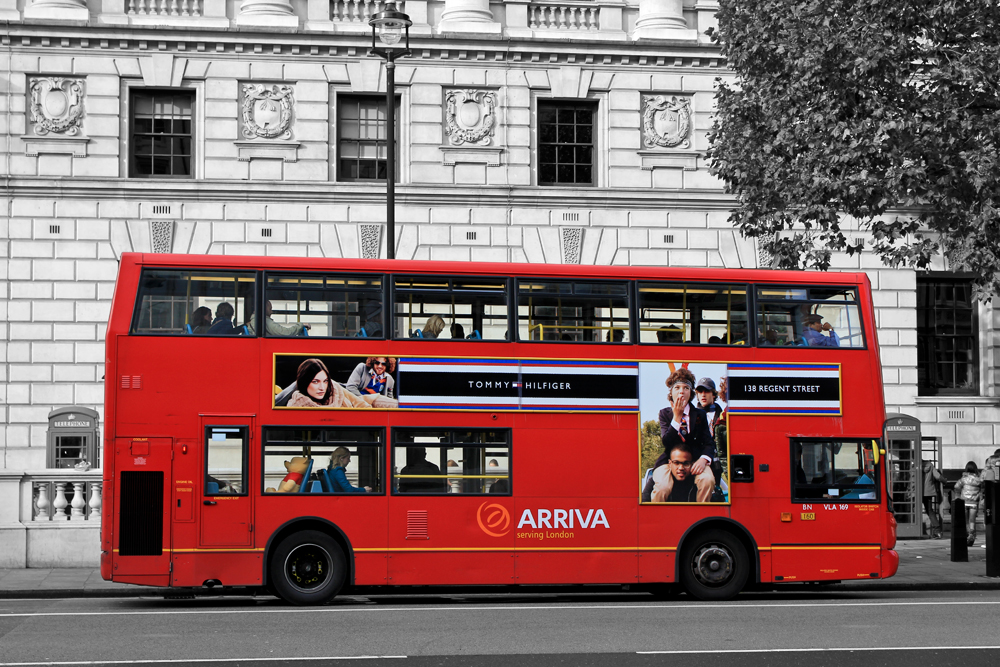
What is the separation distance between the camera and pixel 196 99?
80.7ft

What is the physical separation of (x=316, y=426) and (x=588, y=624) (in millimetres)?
3959

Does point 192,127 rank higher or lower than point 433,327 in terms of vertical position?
higher

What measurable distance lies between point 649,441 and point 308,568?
4205 millimetres

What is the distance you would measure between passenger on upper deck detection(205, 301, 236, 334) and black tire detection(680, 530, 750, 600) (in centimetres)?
589

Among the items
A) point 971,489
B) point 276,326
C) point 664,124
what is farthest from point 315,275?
point 971,489

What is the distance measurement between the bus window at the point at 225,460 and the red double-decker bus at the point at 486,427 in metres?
0.03

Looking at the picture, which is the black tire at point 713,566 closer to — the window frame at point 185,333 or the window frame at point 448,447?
the window frame at point 448,447

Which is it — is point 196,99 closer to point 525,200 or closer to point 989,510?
point 525,200

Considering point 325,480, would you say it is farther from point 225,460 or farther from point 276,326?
Result: point 276,326

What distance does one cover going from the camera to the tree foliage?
57.8 ft

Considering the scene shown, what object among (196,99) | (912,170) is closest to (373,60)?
(196,99)

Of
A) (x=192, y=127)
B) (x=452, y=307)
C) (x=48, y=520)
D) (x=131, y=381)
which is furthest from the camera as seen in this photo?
(x=192, y=127)

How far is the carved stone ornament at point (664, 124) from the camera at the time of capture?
84.1 ft

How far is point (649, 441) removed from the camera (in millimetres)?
14906
